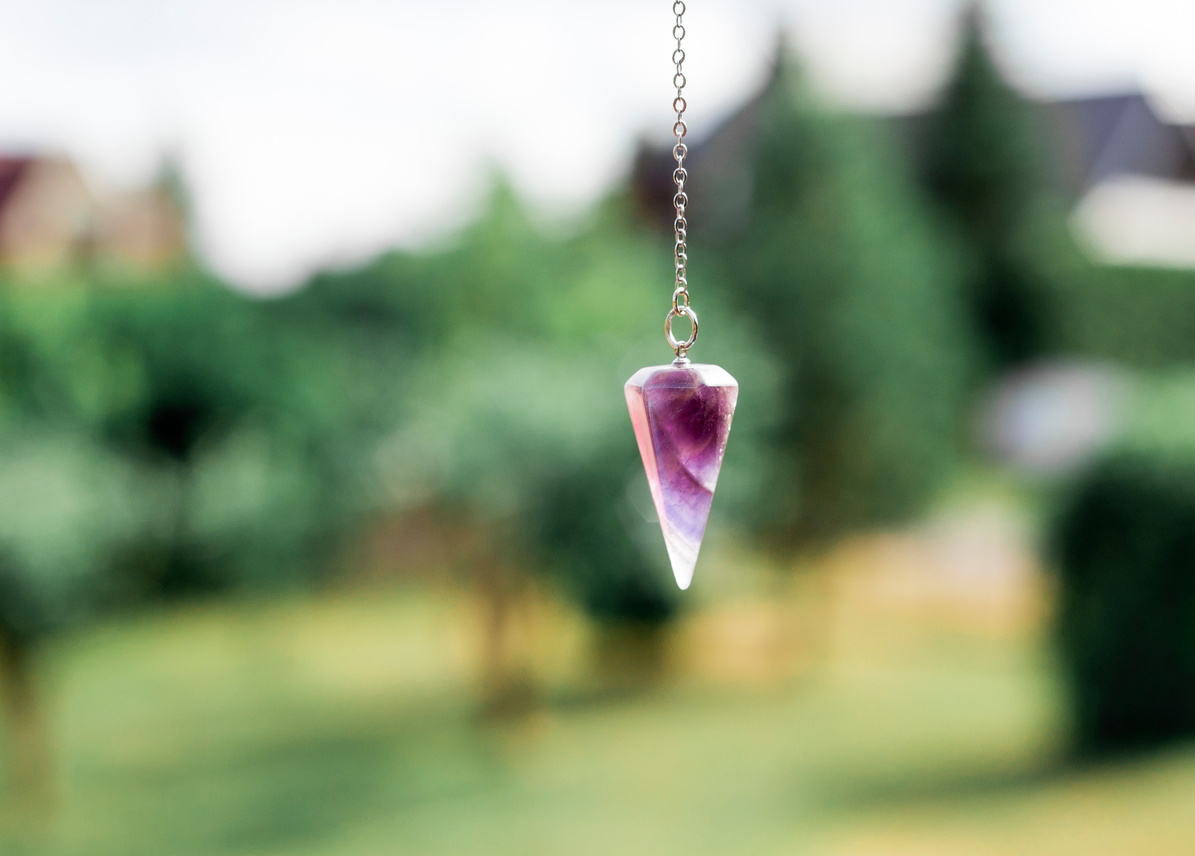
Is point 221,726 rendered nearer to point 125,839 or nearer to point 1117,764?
point 125,839

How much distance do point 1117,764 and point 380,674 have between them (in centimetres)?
692

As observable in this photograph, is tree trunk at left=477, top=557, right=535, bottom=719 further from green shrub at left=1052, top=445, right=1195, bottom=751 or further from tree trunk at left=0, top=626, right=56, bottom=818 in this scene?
green shrub at left=1052, top=445, right=1195, bottom=751

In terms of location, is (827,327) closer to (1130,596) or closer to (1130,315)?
(1130,596)

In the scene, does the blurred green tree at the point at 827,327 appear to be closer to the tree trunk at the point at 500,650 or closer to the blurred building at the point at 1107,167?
the tree trunk at the point at 500,650

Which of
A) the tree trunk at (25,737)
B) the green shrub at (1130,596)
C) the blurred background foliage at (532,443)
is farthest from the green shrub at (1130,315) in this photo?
the tree trunk at (25,737)

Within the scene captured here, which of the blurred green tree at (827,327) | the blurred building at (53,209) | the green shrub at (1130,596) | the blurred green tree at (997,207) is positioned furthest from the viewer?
the blurred green tree at (997,207)

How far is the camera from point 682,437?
1.77 m

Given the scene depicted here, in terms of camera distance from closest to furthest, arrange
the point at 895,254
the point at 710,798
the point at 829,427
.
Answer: the point at 710,798 → the point at 829,427 → the point at 895,254

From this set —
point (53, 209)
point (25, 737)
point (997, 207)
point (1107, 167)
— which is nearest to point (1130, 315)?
point (997, 207)

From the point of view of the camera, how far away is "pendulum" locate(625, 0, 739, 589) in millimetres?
1750

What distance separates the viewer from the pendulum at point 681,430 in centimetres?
175

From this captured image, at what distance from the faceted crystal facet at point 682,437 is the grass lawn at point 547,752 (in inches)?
239

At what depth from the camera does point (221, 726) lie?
984 centimetres

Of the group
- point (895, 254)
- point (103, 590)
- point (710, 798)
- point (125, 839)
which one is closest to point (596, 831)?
point (710, 798)
